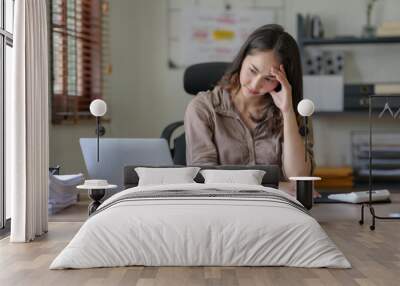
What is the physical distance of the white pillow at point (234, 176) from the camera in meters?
4.22

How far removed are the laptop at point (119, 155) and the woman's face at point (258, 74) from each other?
2.58 feet

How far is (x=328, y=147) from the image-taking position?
715cm

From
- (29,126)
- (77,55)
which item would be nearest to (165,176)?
(29,126)

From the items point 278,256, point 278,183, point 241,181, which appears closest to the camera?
point 278,256

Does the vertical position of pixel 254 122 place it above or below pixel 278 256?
above

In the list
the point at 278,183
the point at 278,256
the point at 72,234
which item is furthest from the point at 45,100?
the point at 278,256

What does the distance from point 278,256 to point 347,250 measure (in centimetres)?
64

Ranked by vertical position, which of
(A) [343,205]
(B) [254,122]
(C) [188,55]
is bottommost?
(A) [343,205]

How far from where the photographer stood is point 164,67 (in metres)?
7.12

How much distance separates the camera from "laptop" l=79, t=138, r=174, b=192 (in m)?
4.65

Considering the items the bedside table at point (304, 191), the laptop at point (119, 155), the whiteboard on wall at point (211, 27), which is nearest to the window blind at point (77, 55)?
the whiteboard on wall at point (211, 27)

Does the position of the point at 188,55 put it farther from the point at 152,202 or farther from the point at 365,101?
the point at 152,202

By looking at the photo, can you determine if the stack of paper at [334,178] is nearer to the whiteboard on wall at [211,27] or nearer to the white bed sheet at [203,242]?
the whiteboard on wall at [211,27]

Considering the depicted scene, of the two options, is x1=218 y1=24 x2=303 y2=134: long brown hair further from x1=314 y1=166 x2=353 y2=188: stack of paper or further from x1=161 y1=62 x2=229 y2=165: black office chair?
x1=314 y1=166 x2=353 y2=188: stack of paper
